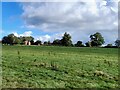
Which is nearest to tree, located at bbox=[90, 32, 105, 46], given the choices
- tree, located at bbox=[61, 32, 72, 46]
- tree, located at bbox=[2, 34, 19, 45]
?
tree, located at bbox=[61, 32, 72, 46]

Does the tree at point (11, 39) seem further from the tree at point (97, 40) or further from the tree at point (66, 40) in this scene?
the tree at point (97, 40)

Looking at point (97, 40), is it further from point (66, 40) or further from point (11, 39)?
point (11, 39)

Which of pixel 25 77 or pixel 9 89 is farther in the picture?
pixel 25 77

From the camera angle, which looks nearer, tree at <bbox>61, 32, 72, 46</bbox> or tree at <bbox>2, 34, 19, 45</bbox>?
tree at <bbox>61, 32, 72, 46</bbox>

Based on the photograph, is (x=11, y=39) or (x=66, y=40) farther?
(x=11, y=39)

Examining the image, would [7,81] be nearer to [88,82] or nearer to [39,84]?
[39,84]

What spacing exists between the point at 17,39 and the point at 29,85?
412 ft

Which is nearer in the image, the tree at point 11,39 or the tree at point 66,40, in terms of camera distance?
the tree at point 66,40

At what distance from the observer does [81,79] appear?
14.2 m

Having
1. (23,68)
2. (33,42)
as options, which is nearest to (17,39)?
(33,42)

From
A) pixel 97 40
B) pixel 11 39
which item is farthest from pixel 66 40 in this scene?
pixel 11 39

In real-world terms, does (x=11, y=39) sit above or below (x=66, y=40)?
above

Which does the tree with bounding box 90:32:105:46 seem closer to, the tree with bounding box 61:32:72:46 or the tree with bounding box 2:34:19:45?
the tree with bounding box 61:32:72:46

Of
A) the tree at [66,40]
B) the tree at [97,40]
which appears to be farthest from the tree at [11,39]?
the tree at [97,40]
